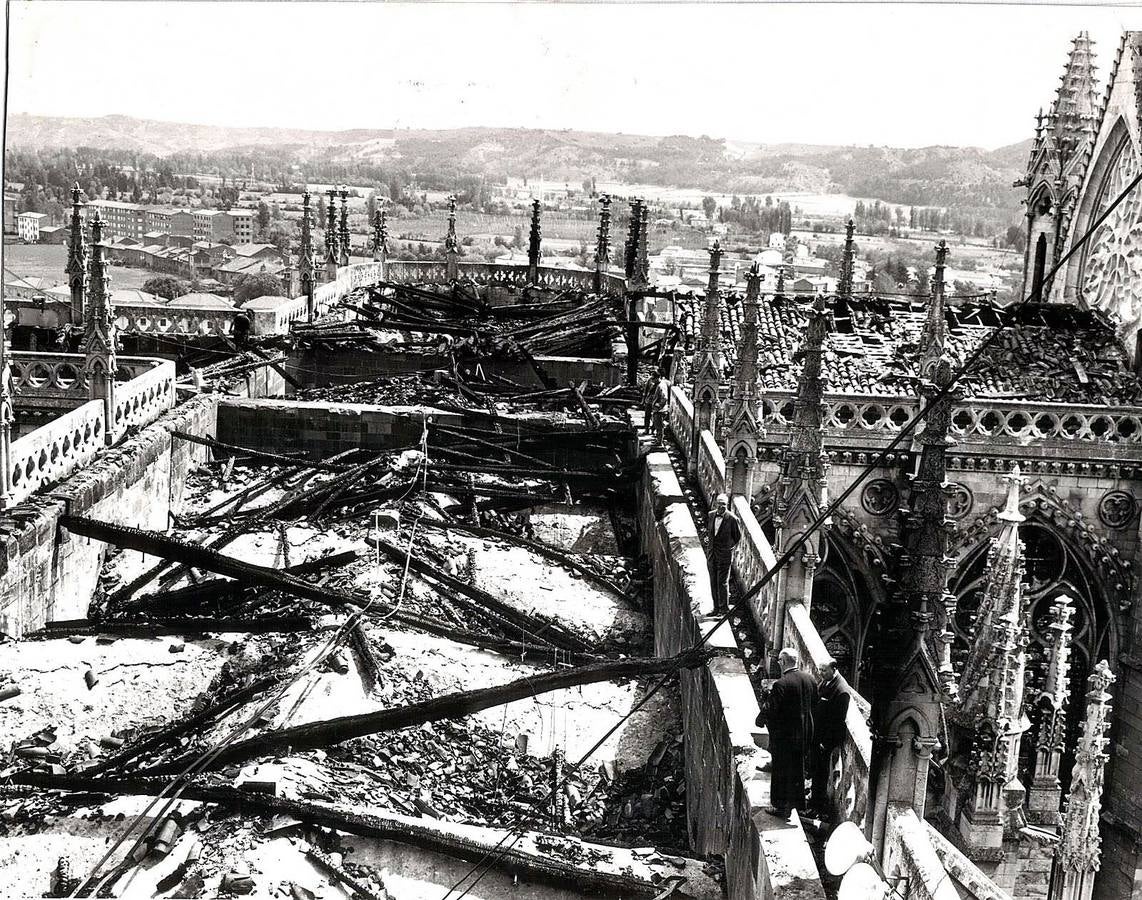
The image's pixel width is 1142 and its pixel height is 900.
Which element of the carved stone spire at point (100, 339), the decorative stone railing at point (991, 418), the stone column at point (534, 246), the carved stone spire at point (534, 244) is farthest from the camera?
the carved stone spire at point (534, 244)

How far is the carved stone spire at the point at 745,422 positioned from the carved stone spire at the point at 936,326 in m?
12.1

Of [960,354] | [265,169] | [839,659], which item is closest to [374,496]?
[839,659]

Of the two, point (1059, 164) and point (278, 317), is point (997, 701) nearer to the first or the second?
point (278, 317)

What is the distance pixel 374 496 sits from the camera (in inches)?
736

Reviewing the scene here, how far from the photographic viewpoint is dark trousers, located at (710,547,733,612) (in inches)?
488

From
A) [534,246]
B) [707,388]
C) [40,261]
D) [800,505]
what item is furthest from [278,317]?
[800,505]

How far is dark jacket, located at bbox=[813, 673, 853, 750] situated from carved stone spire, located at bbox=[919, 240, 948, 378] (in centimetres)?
2097

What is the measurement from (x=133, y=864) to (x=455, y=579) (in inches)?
278

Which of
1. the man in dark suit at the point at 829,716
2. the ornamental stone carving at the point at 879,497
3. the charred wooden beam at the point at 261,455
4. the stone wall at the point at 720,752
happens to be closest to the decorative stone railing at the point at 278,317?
the charred wooden beam at the point at 261,455

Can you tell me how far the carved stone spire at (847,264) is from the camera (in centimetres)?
4206

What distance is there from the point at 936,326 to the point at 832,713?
75.7ft

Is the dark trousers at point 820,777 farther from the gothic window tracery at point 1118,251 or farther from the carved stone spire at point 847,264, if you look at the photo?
the carved stone spire at point 847,264

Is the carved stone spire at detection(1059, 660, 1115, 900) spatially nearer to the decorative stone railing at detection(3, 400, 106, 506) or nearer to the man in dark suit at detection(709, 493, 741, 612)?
the man in dark suit at detection(709, 493, 741, 612)

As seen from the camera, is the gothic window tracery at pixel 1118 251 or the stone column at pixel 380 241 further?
the stone column at pixel 380 241
